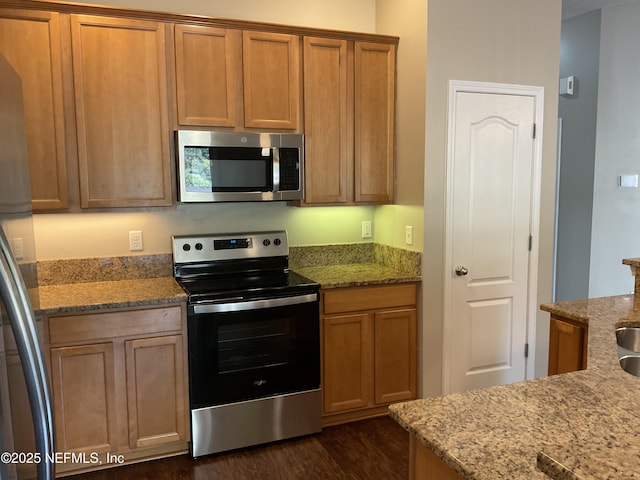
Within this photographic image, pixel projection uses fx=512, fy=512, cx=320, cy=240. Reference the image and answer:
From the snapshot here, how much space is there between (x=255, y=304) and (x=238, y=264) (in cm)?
55

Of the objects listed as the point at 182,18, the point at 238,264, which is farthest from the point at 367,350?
the point at 182,18

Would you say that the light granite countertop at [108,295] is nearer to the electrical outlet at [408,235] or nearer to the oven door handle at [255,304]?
the oven door handle at [255,304]

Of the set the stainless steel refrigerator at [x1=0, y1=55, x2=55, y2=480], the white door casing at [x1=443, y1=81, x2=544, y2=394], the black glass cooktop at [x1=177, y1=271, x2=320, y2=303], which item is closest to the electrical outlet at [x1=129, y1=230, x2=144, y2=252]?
the black glass cooktop at [x1=177, y1=271, x2=320, y2=303]

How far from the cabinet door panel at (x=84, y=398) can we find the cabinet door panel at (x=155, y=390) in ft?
0.31

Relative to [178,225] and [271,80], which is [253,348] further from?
[271,80]

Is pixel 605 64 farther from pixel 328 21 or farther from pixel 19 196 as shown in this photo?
pixel 19 196

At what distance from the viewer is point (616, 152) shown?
450 cm

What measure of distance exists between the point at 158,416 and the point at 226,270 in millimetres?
950

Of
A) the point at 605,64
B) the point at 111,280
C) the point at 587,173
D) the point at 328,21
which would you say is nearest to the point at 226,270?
the point at 111,280

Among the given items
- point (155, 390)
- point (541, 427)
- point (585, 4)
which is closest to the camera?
point (541, 427)

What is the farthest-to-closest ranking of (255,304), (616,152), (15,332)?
1. (616,152)
2. (255,304)
3. (15,332)

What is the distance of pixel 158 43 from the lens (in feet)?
9.32

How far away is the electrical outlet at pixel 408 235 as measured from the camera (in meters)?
3.28

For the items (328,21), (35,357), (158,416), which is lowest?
(158,416)
